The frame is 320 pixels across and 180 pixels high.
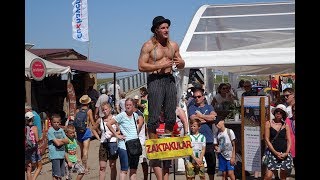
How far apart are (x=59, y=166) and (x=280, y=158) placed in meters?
3.65

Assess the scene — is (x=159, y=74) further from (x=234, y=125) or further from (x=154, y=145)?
(x=234, y=125)

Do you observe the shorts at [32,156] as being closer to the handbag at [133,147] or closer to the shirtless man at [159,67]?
the handbag at [133,147]

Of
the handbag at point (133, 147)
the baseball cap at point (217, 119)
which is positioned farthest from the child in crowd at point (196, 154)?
the handbag at point (133, 147)

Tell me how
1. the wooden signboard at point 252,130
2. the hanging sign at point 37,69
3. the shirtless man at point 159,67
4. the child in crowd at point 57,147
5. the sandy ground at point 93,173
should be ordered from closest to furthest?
the shirtless man at point 159,67 < the wooden signboard at point 252,130 < the child in crowd at point 57,147 < the sandy ground at point 93,173 < the hanging sign at point 37,69

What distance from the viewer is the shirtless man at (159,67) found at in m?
6.04

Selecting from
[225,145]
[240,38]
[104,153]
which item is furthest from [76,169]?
[240,38]

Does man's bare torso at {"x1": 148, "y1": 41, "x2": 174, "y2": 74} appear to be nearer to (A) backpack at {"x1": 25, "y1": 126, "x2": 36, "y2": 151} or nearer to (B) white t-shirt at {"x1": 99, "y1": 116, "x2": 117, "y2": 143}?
(B) white t-shirt at {"x1": 99, "y1": 116, "x2": 117, "y2": 143}

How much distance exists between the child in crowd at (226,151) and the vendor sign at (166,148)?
8.42ft

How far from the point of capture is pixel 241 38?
11.5 metres

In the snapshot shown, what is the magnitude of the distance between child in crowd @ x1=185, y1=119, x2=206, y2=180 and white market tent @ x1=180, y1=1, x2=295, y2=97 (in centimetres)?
193

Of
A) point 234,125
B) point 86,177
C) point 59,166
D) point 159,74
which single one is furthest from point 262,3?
point 159,74

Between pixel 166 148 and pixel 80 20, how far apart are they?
19638 mm

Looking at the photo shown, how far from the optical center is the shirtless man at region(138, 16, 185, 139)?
6.04 metres
